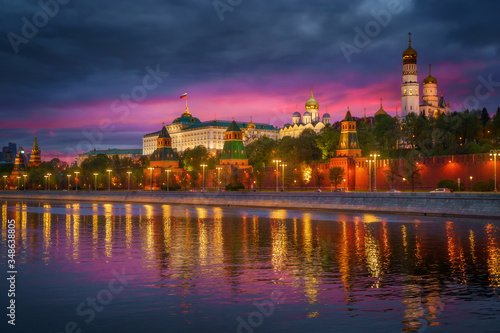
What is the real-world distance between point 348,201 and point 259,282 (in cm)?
3182

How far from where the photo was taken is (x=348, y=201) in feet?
152

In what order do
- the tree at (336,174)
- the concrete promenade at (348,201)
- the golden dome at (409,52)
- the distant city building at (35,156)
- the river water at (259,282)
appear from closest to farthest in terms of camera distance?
1. the river water at (259,282)
2. the concrete promenade at (348,201)
3. the tree at (336,174)
4. the golden dome at (409,52)
5. the distant city building at (35,156)

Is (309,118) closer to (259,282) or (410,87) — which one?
(410,87)

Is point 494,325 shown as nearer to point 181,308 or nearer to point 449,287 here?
point 449,287

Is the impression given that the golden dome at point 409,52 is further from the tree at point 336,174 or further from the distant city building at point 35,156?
the distant city building at point 35,156

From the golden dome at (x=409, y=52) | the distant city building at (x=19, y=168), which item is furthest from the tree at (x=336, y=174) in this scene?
the distant city building at (x=19, y=168)

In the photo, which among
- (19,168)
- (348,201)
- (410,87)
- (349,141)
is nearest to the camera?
(348,201)

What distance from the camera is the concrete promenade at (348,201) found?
1437 inches

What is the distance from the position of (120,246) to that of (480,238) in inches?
638

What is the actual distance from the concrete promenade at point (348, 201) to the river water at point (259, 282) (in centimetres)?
823

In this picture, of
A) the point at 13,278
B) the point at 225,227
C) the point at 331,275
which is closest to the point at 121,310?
the point at 13,278

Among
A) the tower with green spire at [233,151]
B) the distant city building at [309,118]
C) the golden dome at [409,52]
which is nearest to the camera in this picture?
the tower with green spire at [233,151]

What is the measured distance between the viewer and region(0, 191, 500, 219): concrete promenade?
3650 centimetres

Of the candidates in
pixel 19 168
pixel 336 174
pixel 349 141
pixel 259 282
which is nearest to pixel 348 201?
pixel 336 174
